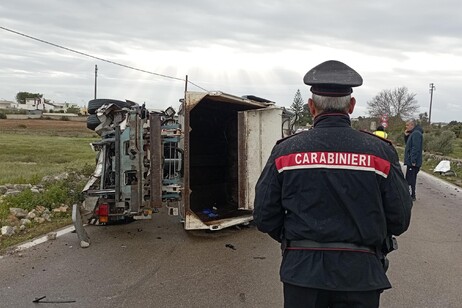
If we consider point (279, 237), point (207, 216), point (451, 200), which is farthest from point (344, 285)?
point (451, 200)

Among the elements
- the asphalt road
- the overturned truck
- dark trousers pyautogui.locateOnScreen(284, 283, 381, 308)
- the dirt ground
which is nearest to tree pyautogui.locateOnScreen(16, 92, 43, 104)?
the dirt ground

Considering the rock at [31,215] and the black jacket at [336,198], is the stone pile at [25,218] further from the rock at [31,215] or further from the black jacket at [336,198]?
the black jacket at [336,198]

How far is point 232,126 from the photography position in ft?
32.1

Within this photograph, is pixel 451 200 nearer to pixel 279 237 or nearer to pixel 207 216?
pixel 207 216

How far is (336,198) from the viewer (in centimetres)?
239

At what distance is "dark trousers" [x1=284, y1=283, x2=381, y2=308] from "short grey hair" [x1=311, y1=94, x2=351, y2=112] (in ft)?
2.98

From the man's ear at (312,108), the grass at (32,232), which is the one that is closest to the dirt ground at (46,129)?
the grass at (32,232)

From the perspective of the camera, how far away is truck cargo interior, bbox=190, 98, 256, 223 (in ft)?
31.3

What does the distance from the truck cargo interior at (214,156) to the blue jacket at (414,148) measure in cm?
394

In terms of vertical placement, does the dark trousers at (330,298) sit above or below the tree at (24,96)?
below

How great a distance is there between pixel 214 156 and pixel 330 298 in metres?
7.69

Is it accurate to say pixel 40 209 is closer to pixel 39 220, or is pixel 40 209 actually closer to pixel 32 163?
pixel 39 220

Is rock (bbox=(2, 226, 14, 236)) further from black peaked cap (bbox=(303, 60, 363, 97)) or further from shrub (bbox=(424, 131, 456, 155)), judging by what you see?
shrub (bbox=(424, 131, 456, 155))

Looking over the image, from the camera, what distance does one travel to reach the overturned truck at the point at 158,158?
665 centimetres
